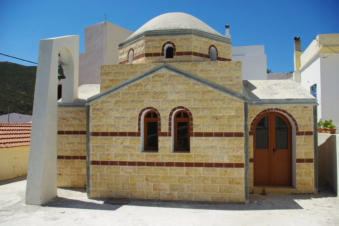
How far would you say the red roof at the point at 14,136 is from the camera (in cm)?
1121

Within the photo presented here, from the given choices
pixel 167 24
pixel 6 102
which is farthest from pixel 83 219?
pixel 6 102

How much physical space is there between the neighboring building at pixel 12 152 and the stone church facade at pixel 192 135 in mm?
4066

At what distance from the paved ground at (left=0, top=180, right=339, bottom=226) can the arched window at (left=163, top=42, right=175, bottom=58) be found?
17.4 feet

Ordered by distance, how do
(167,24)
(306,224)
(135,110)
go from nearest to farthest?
(306,224) < (135,110) < (167,24)

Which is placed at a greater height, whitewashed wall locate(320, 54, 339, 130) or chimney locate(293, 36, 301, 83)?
chimney locate(293, 36, 301, 83)

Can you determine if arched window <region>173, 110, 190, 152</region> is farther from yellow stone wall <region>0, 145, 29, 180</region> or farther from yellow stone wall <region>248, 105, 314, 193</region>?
yellow stone wall <region>0, 145, 29, 180</region>

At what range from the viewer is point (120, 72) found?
335 inches

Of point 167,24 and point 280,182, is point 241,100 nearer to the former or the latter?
point 280,182

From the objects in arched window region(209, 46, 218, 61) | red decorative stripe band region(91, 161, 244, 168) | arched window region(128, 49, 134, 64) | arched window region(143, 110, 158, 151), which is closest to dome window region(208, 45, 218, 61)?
arched window region(209, 46, 218, 61)

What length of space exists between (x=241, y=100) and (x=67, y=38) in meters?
6.37

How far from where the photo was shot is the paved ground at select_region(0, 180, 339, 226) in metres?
6.16

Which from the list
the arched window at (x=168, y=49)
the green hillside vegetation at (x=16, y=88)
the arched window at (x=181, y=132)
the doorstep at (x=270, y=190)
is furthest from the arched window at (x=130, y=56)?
the green hillside vegetation at (x=16, y=88)

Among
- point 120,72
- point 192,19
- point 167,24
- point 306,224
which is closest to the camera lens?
point 306,224

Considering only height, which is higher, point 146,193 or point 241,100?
point 241,100
